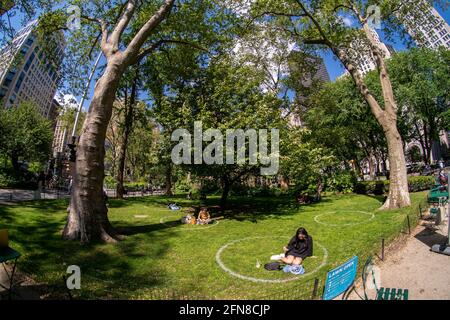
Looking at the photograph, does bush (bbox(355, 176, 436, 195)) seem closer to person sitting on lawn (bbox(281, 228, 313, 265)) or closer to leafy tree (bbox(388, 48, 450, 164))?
leafy tree (bbox(388, 48, 450, 164))

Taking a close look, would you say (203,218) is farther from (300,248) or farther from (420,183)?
(420,183)

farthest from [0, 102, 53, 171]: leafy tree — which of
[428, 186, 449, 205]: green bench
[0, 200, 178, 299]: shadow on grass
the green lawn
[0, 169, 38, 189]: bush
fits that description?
[428, 186, 449, 205]: green bench

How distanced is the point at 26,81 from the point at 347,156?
4200 inches

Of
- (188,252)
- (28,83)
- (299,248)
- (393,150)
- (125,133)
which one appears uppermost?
(28,83)

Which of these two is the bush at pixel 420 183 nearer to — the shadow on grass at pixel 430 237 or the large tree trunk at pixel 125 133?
the shadow on grass at pixel 430 237

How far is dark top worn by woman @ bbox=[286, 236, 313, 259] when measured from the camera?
9.04 m

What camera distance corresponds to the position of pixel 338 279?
18.0ft

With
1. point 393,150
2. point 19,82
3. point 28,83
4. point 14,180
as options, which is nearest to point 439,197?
point 393,150

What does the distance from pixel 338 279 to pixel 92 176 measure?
9.45m

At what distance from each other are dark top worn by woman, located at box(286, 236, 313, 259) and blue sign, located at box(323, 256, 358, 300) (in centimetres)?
312

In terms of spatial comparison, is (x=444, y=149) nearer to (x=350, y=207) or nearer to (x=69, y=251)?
(x=350, y=207)

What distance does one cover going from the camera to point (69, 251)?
31.7ft

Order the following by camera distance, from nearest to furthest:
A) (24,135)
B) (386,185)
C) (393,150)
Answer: (393,150), (386,185), (24,135)
